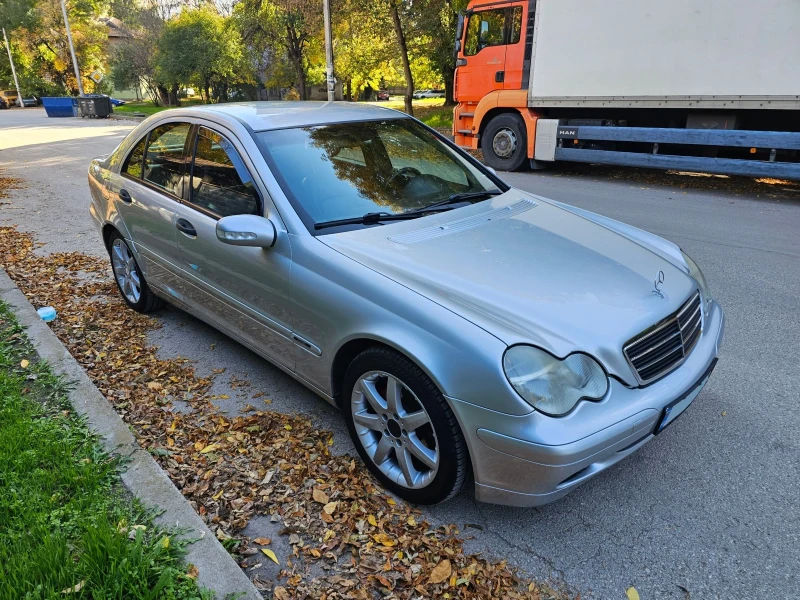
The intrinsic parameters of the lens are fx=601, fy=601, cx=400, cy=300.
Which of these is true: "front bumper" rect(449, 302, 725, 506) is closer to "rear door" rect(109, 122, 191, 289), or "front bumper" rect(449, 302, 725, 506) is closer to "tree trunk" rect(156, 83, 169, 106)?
"rear door" rect(109, 122, 191, 289)

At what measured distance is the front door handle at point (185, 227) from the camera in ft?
12.3

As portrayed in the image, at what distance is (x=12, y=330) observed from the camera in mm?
4305

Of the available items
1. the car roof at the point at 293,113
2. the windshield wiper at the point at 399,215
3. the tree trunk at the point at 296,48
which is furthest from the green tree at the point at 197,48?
the windshield wiper at the point at 399,215

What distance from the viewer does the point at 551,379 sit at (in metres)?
2.28

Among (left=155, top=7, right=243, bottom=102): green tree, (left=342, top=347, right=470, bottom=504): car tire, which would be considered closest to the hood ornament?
(left=342, top=347, right=470, bottom=504): car tire

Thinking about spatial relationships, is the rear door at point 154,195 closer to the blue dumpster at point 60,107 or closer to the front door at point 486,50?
the front door at point 486,50

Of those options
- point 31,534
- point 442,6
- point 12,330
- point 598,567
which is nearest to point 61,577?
point 31,534

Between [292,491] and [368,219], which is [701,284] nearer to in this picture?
[368,219]

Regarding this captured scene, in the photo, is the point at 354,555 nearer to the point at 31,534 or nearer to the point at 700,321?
the point at 31,534

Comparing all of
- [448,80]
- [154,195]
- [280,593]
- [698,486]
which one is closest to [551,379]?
[698,486]

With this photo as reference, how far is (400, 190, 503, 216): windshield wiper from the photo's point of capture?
3.42 metres

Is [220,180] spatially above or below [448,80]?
below

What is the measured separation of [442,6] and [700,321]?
67.6ft

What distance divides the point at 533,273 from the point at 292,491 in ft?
5.00
